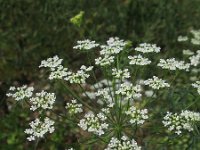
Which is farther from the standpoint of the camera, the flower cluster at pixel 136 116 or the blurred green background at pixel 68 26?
the blurred green background at pixel 68 26

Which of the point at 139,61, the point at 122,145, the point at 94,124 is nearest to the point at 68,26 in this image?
the point at 139,61

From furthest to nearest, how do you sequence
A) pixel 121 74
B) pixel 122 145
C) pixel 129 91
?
pixel 121 74 → pixel 129 91 → pixel 122 145

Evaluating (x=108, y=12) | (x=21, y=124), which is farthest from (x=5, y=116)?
(x=108, y=12)

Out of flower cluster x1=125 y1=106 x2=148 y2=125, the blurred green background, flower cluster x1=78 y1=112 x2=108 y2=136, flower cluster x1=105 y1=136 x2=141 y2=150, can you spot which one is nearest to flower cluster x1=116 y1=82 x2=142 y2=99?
flower cluster x1=125 y1=106 x2=148 y2=125

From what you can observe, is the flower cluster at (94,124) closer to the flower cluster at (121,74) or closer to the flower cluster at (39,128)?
the flower cluster at (39,128)

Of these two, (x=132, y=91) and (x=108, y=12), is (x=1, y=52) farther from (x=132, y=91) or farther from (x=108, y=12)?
(x=132, y=91)

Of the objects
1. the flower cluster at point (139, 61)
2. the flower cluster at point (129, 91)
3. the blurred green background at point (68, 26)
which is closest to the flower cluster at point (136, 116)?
the flower cluster at point (129, 91)

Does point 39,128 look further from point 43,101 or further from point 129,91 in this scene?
point 129,91

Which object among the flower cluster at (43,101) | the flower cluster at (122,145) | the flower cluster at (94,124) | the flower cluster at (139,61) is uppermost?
the flower cluster at (139,61)
